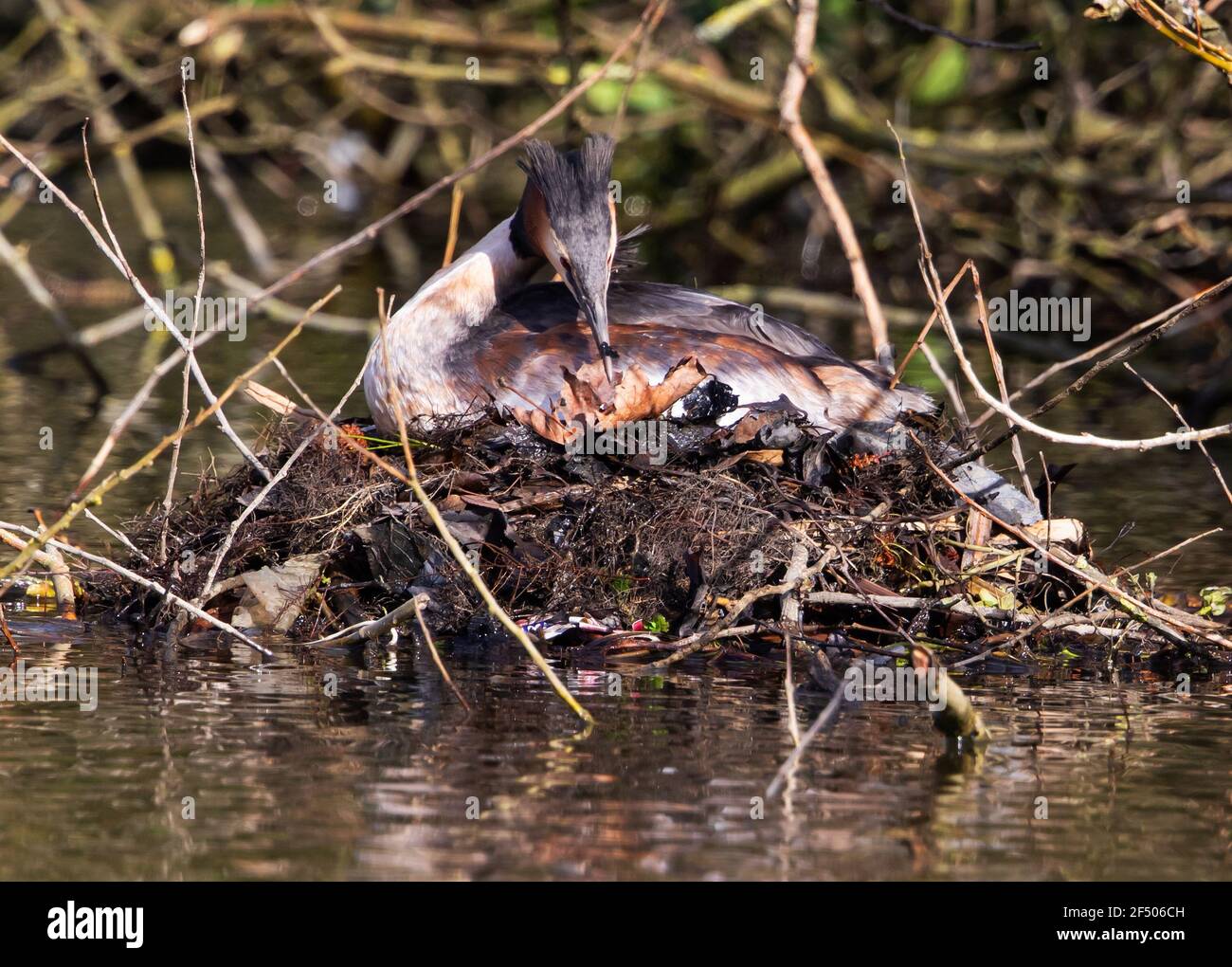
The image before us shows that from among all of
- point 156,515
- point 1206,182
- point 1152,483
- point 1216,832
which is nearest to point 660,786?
point 1216,832

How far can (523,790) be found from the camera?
5125 millimetres

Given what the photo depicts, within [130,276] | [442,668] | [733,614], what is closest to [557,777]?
[442,668]

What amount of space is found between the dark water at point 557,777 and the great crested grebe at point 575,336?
1347mm

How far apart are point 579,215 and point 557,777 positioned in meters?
3.05

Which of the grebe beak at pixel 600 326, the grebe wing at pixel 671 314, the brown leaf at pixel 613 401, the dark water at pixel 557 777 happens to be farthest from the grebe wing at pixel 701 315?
the dark water at pixel 557 777

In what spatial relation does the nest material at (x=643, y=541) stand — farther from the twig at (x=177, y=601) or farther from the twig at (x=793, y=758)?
the twig at (x=793, y=758)

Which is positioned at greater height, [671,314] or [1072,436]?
[671,314]

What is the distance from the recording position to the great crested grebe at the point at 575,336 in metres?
7.50

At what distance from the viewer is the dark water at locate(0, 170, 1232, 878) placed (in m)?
4.64

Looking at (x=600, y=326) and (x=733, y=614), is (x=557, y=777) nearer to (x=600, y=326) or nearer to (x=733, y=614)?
(x=733, y=614)

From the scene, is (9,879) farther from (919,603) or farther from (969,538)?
(969,538)

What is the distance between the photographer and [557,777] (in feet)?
17.2
